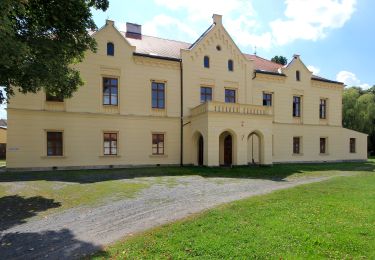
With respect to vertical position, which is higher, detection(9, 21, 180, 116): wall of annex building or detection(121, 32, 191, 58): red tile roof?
detection(121, 32, 191, 58): red tile roof

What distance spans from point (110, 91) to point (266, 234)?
724 inches

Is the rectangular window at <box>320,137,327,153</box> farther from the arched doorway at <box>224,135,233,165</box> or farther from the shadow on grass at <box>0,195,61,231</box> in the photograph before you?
the shadow on grass at <box>0,195,61,231</box>

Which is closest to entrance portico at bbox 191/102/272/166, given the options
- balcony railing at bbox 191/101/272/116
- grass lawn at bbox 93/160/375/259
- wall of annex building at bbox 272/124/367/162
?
balcony railing at bbox 191/101/272/116

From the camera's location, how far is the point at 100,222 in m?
7.98

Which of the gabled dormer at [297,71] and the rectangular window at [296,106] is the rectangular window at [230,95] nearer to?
the gabled dormer at [297,71]

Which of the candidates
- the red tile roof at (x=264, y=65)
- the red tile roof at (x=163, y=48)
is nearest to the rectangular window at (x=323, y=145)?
the red tile roof at (x=163, y=48)

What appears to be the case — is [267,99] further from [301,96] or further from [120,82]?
[120,82]

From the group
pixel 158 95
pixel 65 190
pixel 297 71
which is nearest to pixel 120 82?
pixel 158 95

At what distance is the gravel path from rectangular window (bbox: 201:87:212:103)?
45.3 feet

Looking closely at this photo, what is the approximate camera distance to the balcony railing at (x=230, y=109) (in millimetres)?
21348

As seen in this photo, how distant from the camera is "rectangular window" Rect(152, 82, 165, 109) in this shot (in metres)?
23.9

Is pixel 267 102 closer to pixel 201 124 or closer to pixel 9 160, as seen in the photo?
pixel 201 124

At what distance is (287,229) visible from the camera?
6711 mm

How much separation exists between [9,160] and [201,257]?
60.4 feet
